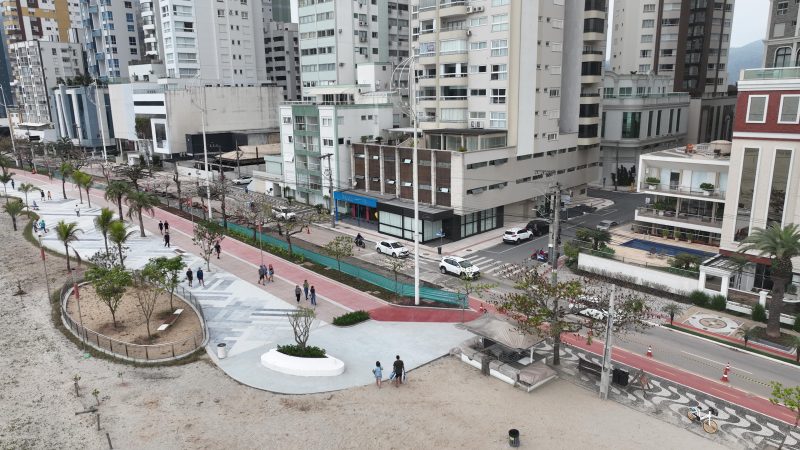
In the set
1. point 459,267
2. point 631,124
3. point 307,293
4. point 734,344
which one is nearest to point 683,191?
point 734,344

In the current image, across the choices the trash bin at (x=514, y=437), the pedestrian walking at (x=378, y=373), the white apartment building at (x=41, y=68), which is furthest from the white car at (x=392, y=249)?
the white apartment building at (x=41, y=68)

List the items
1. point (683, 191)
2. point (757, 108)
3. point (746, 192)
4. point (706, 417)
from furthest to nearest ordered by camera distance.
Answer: point (683, 191)
point (746, 192)
point (757, 108)
point (706, 417)

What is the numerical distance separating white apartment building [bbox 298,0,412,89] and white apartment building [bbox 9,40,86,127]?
77.8m

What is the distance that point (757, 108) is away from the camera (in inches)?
1439

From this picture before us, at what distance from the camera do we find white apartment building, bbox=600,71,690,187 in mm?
73750

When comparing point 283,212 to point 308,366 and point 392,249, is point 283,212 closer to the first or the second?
point 392,249

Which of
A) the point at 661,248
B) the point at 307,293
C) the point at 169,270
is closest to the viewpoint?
the point at 169,270

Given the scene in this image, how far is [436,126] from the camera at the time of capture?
200 ft

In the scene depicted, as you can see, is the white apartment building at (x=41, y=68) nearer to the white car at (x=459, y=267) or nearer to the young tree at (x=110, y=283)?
the young tree at (x=110, y=283)

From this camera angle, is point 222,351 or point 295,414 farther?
point 222,351

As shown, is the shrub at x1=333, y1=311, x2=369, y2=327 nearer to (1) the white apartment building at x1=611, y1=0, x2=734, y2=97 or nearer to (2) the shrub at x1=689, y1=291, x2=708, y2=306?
(2) the shrub at x1=689, y1=291, x2=708, y2=306

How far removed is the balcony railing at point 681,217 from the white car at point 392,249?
21.4m

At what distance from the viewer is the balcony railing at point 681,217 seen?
46487 mm

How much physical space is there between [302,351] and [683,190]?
36.5 m
